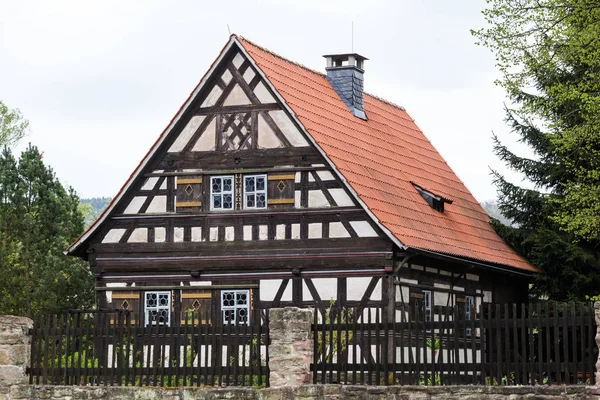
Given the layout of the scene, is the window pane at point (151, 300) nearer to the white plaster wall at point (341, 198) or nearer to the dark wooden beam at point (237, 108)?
the dark wooden beam at point (237, 108)

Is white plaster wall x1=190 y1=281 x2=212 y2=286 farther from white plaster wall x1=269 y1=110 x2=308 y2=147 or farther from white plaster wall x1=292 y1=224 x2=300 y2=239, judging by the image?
white plaster wall x1=269 y1=110 x2=308 y2=147

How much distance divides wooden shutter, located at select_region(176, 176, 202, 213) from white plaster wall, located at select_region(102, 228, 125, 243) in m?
1.54

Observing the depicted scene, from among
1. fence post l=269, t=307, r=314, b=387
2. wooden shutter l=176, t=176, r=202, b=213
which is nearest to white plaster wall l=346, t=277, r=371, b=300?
wooden shutter l=176, t=176, r=202, b=213

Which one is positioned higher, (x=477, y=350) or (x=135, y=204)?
(x=135, y=204)

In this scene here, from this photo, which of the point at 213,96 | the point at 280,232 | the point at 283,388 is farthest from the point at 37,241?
the point at 283,388

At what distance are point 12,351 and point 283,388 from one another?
15.3 ft

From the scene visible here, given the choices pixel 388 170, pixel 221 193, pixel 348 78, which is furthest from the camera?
pixel 348 78

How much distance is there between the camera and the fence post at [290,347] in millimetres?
19312

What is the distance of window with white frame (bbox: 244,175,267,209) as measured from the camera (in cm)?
2828

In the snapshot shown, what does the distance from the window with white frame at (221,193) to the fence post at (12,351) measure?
847cm

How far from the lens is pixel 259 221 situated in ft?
92.5

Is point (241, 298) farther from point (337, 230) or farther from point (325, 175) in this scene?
point (325, 175)

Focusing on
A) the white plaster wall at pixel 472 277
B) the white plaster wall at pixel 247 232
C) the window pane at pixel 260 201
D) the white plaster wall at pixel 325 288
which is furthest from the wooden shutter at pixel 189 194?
the white plaster wall at pixel 472 277

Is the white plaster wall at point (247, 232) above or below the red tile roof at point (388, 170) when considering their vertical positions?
below
